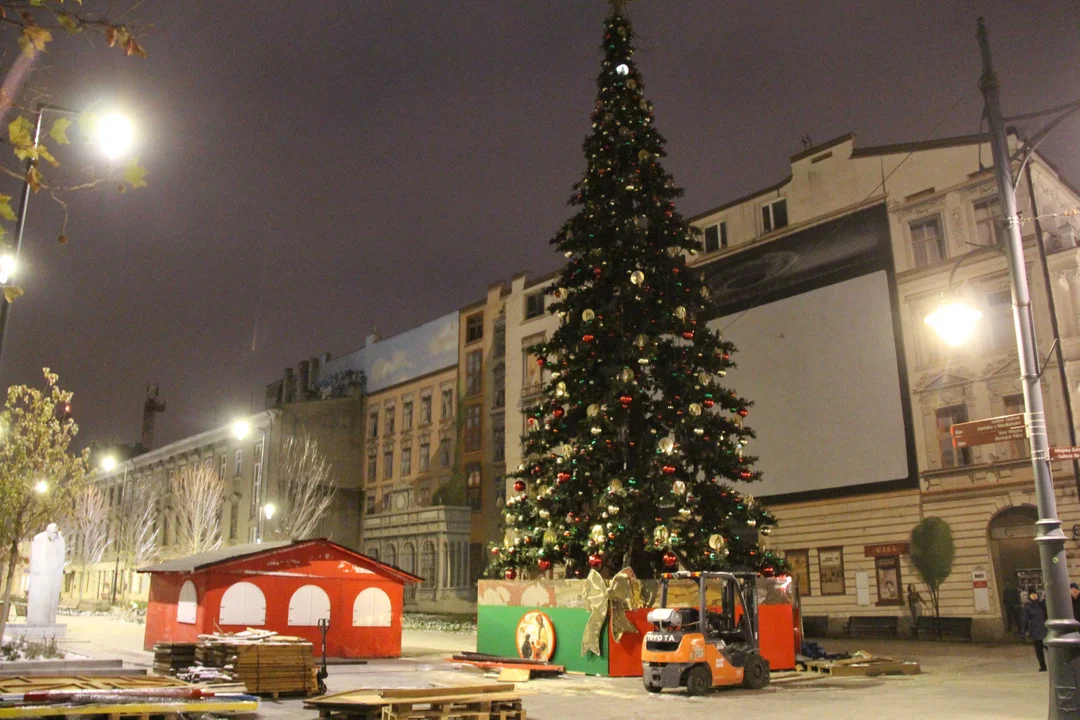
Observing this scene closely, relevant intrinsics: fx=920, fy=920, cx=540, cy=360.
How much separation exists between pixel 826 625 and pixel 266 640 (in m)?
22.7

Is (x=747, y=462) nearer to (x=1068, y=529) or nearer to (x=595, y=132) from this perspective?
(x=595, y=132)

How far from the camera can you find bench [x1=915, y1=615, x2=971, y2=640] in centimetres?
2917

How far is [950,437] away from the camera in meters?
31.0

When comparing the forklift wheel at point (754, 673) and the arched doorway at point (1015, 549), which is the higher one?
the arched doorway at point (1015, 549)

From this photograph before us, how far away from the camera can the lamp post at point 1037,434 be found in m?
10.6

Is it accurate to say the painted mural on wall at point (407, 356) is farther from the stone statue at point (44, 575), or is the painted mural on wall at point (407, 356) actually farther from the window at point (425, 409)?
the stone statue at point (44, 575)

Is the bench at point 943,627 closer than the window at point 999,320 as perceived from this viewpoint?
Yes

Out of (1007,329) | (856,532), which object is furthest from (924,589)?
(1007,329)

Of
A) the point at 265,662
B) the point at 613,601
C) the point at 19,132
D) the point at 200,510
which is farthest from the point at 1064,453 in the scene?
the point at 200,510

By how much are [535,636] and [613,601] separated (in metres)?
2.97

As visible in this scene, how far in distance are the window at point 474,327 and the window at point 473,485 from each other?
740 cm

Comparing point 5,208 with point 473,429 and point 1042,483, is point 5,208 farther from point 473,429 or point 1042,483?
point 473,429

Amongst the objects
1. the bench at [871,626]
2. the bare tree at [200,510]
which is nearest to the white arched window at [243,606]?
the bench at [871,626]

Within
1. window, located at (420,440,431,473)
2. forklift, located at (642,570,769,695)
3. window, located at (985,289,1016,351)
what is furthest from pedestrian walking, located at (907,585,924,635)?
window, located at (420,440,431,473)
